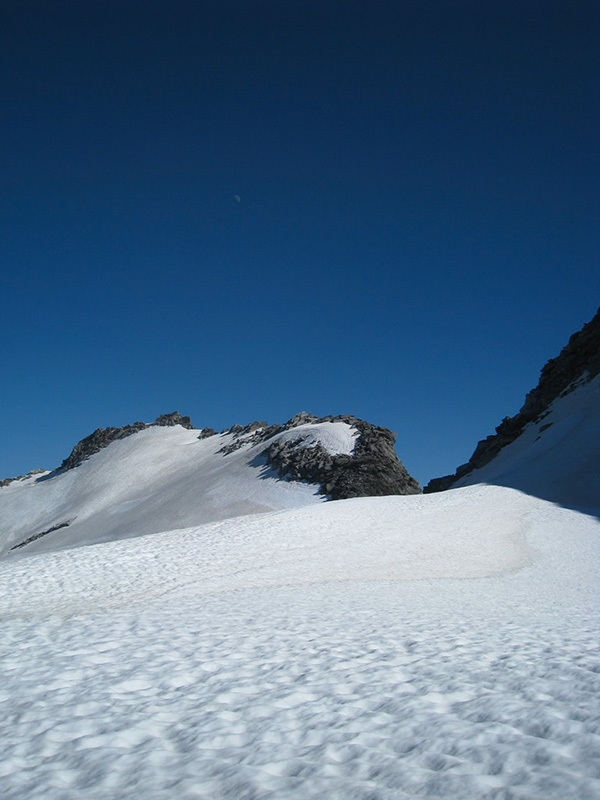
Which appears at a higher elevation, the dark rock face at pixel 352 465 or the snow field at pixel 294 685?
the dark rock face at pixel 352 465

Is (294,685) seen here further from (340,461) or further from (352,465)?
(340,461)

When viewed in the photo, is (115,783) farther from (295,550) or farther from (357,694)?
(295,550)

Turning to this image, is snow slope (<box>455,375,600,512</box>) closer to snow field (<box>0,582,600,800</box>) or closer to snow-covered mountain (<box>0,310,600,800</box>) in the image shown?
snow-covered mountain (<box>0,310,600,800</box>)

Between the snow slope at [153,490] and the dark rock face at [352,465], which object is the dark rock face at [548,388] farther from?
the snow slope at [153,490]

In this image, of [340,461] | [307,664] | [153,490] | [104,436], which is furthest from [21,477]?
[307,664]

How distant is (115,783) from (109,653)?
3823 mm

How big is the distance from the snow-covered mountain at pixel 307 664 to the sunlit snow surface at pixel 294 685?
0.03m

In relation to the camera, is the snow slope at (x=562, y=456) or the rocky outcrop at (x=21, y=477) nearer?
the snow slope at (x=562, y=456)

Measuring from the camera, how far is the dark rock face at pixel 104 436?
81.8 metres

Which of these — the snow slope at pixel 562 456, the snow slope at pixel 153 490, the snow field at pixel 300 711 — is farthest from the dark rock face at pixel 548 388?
the snow field at pixel 300 711

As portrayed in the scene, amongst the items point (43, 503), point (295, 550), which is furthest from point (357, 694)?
point (43, 503)

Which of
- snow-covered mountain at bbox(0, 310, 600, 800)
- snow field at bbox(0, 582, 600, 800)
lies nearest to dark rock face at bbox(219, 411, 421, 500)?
snow-covered mountain at bbox(0, 310, 600, 800)

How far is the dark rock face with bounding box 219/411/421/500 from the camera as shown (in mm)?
44188

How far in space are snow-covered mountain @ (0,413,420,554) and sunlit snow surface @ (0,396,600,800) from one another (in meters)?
28.4
